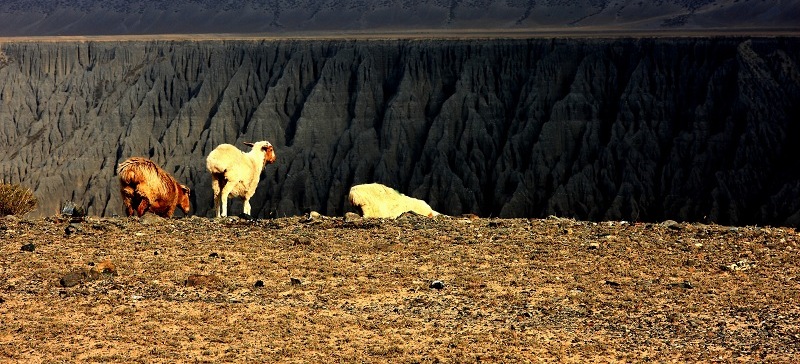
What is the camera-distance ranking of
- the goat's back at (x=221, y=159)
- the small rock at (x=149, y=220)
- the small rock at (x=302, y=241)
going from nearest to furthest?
the small rock at (x=302, y=241) < the small rock at (x=149, y=220) < the goat's back at (x=221, y=159)

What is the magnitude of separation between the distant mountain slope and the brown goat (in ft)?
244

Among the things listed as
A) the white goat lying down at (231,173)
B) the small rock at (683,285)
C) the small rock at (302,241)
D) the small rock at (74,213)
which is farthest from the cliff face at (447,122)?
the small rock at (683,285)

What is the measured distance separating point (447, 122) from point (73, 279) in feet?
168

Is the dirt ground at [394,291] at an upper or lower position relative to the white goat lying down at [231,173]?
upper

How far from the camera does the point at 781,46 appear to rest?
58.7 m

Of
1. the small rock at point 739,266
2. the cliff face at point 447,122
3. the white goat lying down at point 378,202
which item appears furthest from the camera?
the cliff face at point 447,122

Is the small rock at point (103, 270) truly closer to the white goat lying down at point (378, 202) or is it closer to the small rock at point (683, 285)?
the small rock at point (683, 285)

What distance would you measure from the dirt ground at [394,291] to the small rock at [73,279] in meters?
0.03

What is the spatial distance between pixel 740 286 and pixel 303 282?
208 inches

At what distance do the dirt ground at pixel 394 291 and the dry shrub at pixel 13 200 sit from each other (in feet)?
11.5

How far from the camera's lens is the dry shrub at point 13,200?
19703 millimetres

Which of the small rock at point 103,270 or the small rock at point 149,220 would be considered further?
the small rock at point 149,220

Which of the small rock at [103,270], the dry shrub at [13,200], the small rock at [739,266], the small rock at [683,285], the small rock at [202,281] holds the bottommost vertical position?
the dry shrub at [13,200]

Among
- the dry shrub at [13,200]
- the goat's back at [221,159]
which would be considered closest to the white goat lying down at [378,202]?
the goat's back at [221,159]
